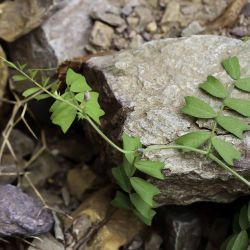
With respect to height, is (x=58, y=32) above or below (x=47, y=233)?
above

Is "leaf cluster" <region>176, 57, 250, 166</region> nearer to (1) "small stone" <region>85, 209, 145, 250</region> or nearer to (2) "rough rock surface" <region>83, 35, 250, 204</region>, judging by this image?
(2) "rough rock surface" <region>83, 35, 250, 204</region>

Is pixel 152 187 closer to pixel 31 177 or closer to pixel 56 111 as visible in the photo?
pixel 56 111

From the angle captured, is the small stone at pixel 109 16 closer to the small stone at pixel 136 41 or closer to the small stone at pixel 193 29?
the small stone at pixel 136 41

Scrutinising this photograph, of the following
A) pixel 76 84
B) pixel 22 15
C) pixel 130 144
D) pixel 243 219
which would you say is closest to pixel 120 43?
pixel 22 15

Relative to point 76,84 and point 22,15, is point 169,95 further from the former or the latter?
point 22,15

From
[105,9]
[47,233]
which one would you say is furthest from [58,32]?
[47,233]

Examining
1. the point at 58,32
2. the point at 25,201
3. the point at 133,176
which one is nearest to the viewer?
the point at 133,176
